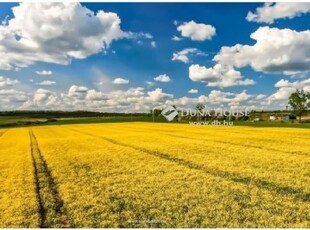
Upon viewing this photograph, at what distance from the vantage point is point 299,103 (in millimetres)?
129625

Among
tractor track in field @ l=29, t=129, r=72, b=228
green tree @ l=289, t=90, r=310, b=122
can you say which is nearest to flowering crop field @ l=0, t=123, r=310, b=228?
tractor track in field @ l=29, t=129, r=72, b=228

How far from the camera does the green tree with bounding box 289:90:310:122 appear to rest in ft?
424

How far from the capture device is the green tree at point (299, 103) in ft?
424

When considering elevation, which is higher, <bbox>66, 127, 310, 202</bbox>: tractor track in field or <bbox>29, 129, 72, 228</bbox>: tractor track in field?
<bbox>66, 127, 310, 202</bbox>: tractor track in field

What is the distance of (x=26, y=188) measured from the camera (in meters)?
17.5

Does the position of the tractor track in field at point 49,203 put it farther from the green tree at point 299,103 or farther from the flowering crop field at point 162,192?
the green tree at point 299,103

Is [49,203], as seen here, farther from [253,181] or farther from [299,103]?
[299,103]

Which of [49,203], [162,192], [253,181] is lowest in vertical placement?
[49,203]

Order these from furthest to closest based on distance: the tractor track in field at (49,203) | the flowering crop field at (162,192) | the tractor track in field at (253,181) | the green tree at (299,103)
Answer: the green tree at (299,103) → the tractor track in field at (253,181) → the tractor track in field at (49,203) → the flowering crop field at (162,192)

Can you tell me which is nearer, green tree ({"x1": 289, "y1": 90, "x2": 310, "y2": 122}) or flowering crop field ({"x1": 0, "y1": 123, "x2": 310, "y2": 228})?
flowering crop field ({"x1": 0, "y1": 123, "x2": 310, "y2": 228})

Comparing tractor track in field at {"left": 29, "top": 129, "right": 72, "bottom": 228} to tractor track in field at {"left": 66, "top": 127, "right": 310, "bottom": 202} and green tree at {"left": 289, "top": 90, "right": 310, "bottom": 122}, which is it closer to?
tractor track in field at {"left": 66, "top": 127, "right": 310, "bottom": 202}

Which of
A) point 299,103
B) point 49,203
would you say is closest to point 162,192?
point 49,203

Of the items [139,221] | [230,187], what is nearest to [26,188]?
[139,221]

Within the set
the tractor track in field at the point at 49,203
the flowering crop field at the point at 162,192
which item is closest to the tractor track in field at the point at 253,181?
the flowering crop field at the point at 162,192
